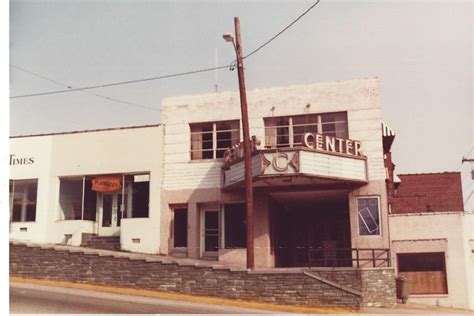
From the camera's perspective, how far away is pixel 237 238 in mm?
25578

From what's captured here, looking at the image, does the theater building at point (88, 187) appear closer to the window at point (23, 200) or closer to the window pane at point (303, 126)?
the window at point (23, 200)

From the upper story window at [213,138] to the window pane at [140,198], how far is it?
2.87 meters

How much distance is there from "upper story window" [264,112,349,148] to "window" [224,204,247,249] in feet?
10.9

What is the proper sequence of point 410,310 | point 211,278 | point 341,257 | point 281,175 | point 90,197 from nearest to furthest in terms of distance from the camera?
point 410,310, point 211,278, point 281,175, point 341,257, point 90,197

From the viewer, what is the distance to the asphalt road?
16078mm

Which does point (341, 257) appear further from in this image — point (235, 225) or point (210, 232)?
point (210, 232)

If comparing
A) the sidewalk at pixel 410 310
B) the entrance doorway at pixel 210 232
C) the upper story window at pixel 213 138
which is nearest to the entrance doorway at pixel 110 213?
the entrance doorway at pixel 210 232

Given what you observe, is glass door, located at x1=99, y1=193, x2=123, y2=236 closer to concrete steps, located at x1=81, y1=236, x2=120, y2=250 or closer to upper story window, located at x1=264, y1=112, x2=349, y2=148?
concrete steps, located at x1=81, y1=236, x2=120, y2=250

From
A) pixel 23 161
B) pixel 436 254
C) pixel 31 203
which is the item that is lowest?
pixel 436 254

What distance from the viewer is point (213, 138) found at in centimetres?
2667

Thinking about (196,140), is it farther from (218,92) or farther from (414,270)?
(414,270)

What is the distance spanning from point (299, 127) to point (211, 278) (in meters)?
8.73

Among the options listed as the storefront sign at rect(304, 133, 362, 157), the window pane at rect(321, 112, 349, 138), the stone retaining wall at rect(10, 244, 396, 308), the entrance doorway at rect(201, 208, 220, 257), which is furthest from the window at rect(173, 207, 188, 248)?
the window pane at rect(321, 112, 349, 138)

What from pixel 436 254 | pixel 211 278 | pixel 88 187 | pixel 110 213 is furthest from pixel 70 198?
pixel 436 254
